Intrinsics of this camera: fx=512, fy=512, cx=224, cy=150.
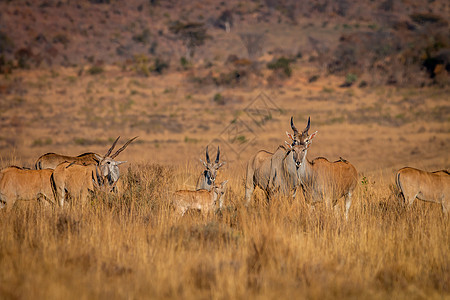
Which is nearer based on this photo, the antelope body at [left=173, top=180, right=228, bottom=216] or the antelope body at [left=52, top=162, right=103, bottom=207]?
the antelope body at [left=52, top=162, right=103, bottom=207]

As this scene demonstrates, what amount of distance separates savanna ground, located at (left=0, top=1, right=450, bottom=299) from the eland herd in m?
0.31

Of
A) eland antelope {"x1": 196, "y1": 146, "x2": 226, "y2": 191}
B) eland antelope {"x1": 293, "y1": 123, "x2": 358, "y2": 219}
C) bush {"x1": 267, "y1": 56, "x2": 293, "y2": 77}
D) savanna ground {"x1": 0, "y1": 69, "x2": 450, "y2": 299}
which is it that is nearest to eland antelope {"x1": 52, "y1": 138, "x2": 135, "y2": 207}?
savanna ground {"x1": 0, "y1": 69, "x2": 450, "y2": 299}

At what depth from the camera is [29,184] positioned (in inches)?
349

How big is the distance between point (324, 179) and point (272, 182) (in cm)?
110

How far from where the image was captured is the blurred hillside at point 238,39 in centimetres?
4381

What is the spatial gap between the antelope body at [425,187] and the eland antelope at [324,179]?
3.30ft

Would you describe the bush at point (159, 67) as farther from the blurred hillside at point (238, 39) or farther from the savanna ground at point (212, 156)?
the savanna ground at point (212, 156)

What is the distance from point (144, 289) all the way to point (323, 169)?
4.72 meters

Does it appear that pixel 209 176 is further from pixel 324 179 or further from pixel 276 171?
pixel 324 179

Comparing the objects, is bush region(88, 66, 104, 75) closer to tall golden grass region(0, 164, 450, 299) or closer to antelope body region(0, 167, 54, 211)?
antelope body region(0, 167, 54, 211)

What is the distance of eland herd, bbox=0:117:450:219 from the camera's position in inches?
342

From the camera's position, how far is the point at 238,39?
65875 mm

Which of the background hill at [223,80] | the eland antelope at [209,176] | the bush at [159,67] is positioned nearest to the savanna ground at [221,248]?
the eland antelope at [209,176]

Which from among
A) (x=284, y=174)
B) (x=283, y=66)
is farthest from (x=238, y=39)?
(x=284, y=174)
